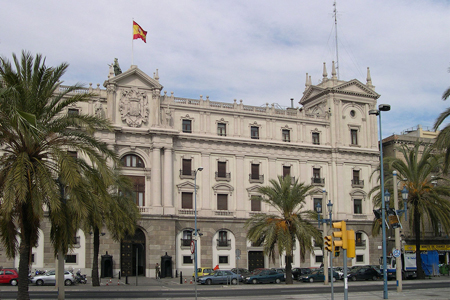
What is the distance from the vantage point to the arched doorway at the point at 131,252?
178 feet

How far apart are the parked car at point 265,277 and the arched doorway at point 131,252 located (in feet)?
44.2

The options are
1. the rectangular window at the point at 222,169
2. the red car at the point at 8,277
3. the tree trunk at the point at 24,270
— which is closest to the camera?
the tree trunk at the point at 24,270

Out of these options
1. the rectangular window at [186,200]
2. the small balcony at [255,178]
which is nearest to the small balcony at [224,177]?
the small balcony at [255,178]

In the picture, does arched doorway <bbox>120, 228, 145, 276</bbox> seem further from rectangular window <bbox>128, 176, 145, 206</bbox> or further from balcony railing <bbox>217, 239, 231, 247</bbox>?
balcony railing <bbox>217, 239, 231, 247</bbox>

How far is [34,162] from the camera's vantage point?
21.5 m

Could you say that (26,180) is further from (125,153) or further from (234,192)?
(234,192)

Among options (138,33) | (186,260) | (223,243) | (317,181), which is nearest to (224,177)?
(223,243)

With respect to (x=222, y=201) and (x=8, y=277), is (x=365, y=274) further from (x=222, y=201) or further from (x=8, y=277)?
(x=8, y=277)

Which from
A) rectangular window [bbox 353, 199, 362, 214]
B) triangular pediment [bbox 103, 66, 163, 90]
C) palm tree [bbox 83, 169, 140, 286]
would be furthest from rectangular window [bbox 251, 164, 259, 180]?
palm tree [bbox 83, 169, 140, 286]

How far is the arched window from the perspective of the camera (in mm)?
56438

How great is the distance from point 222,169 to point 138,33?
683 inches

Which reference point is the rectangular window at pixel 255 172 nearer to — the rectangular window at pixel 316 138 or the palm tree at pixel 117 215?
the rectangular window at pixel 316 138

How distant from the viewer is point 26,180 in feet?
67.9

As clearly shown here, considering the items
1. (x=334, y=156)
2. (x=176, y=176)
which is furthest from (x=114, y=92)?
(x=334, y=156)
